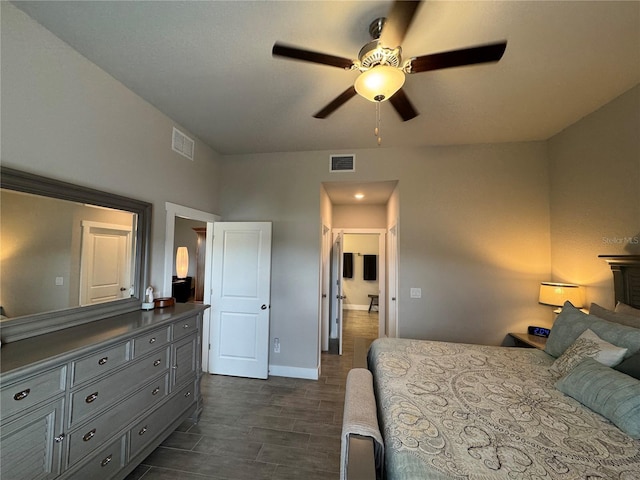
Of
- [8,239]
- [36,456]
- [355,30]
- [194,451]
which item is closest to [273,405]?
[194,451]

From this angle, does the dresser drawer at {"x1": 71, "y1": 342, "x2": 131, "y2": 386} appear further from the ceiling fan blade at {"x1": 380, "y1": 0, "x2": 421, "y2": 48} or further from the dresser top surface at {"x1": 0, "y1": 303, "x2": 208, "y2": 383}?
the ceiling fan blade at {"x1": 380, "y1": 0, "x2": 421, "y2": 48}

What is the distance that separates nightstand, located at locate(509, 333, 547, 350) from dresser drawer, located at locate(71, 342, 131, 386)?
3404 mm

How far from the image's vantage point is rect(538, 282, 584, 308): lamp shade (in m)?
2.59

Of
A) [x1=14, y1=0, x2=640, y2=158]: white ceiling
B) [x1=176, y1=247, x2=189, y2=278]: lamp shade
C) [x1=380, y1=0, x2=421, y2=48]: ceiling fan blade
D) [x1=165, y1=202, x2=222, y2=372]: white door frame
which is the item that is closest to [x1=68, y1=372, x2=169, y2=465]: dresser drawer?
[x1=165, y1=202, x2=222, y2=372]: white door frame

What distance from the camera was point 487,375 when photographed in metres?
1.75

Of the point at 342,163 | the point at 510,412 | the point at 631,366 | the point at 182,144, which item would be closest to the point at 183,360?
the point at 182,144

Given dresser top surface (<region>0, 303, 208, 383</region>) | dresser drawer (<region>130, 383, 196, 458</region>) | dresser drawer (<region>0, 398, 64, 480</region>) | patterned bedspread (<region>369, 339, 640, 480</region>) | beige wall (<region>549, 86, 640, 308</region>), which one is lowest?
dresser drawer (<region>130, 383, 196, 458</region>)

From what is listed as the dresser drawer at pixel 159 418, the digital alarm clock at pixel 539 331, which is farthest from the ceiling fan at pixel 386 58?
the digital alarm clock at pixel 539 331

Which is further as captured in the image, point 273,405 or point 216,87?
point 273,405

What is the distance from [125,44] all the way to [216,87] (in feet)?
2.06

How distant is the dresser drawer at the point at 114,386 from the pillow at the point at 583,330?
9.78ft

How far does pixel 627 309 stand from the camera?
1.95 m

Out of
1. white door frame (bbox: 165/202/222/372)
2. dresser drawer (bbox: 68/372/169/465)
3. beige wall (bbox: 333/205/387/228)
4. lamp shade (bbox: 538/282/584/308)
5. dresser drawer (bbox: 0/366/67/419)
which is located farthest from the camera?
beige wall (bbox: 333/205/387/228)

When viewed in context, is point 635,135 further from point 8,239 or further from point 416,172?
point 8,239
